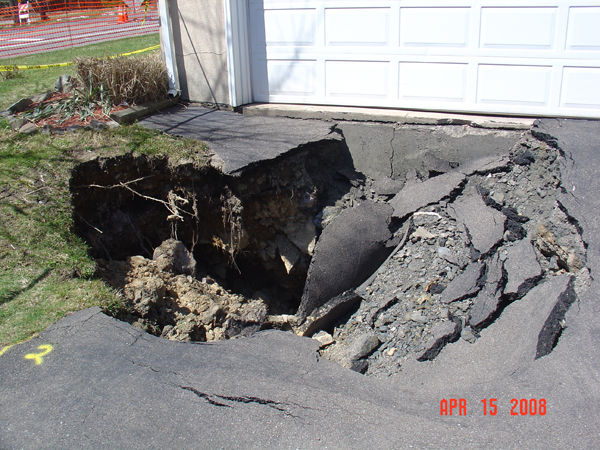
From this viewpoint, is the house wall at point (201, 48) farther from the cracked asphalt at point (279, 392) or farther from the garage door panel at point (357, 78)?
the cracked asphalt at point (279, 392)

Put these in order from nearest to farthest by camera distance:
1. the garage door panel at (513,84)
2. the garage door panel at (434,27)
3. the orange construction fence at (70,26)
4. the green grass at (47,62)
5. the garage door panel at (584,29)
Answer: the garage door panel at (584,29), the garage door panel at (513,84), the garage door panel at (434,27), the green grass at (47,62), the orange construction fence at (70,26)

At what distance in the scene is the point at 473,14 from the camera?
625 cm

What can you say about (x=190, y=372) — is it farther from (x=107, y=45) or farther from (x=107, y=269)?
(x=107, y=45)

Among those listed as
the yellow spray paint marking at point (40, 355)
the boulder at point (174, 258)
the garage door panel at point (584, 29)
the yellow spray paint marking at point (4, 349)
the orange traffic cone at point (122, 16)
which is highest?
the orange traffic cone at point (122, 16)

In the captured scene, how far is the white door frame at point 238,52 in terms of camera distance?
7133 millimetres

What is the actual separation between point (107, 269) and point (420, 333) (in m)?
3.00

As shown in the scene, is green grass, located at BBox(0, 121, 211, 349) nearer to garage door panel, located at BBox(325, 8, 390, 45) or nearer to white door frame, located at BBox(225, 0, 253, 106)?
white door frame, located at BBox(225, 0, 253, 106)

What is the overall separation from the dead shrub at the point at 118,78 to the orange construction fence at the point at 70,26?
15.1ft

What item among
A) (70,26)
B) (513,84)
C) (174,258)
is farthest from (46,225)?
(70,26)

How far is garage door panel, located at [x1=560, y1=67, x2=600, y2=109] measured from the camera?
19.6 ft

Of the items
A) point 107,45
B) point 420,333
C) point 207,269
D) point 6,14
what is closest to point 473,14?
point 420,333

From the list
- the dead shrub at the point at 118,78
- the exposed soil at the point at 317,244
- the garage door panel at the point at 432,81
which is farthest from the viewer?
the dead shrub at the point at 118,78

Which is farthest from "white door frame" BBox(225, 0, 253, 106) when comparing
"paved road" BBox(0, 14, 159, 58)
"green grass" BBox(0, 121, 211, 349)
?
"paved road" BBox(0, 14, 159, 58)

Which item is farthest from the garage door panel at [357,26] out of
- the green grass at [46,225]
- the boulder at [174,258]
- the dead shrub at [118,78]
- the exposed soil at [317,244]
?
the boulder at [174,258]
